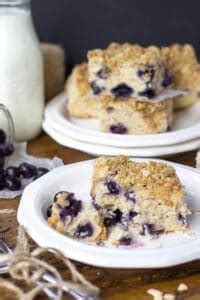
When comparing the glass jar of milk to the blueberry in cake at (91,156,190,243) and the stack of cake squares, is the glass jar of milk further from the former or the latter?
the blueberry in cake at (91,156,190,243)

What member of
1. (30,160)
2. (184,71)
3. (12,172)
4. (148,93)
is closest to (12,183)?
(12,172)

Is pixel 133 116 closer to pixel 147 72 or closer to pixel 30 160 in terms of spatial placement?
pixel 147 72

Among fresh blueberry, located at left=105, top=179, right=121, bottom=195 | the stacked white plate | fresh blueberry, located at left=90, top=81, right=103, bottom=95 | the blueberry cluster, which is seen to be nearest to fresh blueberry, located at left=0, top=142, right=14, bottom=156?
the blueberry cluster

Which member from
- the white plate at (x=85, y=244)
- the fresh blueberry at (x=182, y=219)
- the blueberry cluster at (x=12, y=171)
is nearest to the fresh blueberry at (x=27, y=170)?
the blueberry cluster at (x=12, y=171)

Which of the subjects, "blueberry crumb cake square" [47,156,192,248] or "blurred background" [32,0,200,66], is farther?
"blurred background" [32,0,200,66]

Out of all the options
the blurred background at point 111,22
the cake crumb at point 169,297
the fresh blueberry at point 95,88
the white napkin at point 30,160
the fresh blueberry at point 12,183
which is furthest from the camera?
the blurred background at point 111,22

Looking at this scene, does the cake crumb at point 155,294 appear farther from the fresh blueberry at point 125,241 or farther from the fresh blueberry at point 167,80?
the fresh blueberry at point 167,80

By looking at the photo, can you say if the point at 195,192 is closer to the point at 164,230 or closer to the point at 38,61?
the point at 164,230
